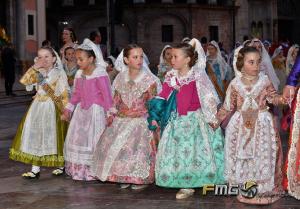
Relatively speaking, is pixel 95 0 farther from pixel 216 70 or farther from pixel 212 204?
pixel 212 204

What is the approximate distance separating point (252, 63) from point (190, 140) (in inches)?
41.6

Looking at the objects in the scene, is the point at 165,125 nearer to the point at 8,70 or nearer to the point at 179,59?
the point at 179,59

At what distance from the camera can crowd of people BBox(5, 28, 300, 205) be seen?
6.07m

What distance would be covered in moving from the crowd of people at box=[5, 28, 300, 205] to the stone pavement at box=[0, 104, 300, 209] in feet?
0.45

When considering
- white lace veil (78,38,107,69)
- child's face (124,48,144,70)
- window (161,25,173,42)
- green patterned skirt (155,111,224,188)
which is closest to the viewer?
green patterned skirt (155,111,224,188)

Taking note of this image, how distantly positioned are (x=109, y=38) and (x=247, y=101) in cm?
1229

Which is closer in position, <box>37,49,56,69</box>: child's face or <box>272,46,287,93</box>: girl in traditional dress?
<box>37,49,56,69</box>: child's face

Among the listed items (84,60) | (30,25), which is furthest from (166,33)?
(84,60)

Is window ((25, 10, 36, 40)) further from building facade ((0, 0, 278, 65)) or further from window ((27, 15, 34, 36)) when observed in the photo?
building facade ((0, 0, 278, 65))

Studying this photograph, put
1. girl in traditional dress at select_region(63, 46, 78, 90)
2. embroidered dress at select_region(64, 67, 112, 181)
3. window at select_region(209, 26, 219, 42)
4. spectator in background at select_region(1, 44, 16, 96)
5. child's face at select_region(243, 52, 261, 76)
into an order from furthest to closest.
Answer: window at select_region(209, 26, 219, 42) → spectator in background at select_region(1, 44, 16, 96) → girl in traditional dress at select_region(63, 46, 78, 90) → embroidered dress at select_region(64, 67, 112, 181) → child's face at select_region(243, 52, 261, 76)

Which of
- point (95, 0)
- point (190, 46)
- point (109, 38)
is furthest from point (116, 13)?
point (95, 0)

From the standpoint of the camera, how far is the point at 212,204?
598 centimetres

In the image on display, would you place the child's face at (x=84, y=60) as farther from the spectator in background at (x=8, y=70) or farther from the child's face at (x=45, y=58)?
the spectator in background at (x=8, y=70)

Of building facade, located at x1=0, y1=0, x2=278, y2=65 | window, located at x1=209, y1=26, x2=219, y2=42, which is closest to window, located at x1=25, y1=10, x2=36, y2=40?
building facade, located at x1=0, y1=0, x2=278, y2=65
